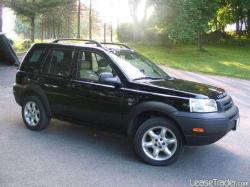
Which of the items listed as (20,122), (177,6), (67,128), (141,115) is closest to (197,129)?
(141,115)

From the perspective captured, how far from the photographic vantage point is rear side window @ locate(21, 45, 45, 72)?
7.80 metres

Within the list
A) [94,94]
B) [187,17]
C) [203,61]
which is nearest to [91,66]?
[94,94]

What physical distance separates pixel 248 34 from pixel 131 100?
3756cm

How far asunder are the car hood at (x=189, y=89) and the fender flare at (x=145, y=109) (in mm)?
268

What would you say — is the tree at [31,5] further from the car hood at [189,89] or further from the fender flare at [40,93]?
the car hood at [189,89]

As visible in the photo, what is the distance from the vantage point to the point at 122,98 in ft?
21.2

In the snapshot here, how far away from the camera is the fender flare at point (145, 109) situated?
603cm

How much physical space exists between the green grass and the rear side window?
41.1 ft

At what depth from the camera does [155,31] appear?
38500 mm

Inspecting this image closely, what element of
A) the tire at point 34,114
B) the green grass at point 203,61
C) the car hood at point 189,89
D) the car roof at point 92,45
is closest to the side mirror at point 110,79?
the car hood at point 189,89

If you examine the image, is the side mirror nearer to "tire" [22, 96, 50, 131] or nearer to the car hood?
the car hood

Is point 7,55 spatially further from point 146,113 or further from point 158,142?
point 158,142

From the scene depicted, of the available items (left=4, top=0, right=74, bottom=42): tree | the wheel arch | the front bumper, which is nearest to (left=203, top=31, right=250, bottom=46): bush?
(left=4, top=0, right=74, bottom=42): tree

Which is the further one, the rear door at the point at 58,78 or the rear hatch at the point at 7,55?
the rear hatch at the point at 7,55
